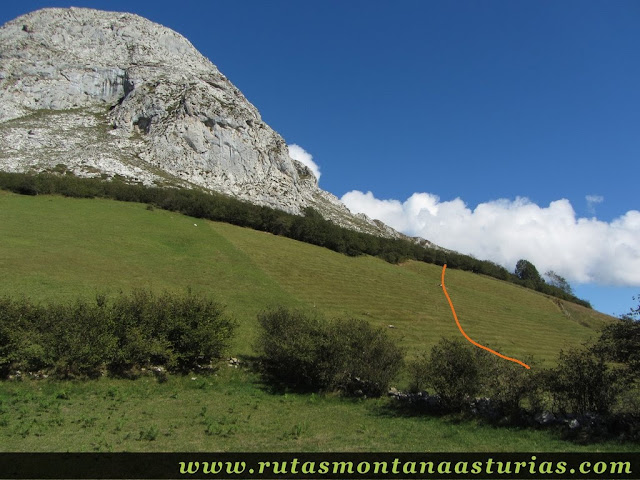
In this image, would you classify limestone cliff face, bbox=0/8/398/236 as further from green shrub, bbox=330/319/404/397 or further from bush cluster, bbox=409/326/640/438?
bush cluster, bbox=409/326/640/438

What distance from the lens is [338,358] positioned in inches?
840

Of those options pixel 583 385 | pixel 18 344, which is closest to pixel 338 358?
pixel 583 385

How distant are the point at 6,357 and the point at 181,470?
1561 cm

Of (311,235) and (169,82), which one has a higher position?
(169,82)

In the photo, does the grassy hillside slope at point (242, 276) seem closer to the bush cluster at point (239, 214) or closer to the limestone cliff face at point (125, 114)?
the bush cluster at point (239, 214)

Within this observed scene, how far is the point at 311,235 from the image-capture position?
76.1 metres

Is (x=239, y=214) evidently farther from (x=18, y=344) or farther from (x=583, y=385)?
(x=583, y=385)

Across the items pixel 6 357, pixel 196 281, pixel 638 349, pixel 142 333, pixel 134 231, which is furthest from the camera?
pixel 134 231

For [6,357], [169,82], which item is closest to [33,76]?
[169,82]

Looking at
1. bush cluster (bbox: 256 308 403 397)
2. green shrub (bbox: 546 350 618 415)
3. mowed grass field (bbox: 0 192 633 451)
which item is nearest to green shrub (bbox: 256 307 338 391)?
bush cluster (bbox: 256 308 403 397)

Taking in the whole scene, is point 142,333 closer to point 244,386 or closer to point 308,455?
point 244,386

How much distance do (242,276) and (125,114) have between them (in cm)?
11952

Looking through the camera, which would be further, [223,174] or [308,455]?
[223,174]

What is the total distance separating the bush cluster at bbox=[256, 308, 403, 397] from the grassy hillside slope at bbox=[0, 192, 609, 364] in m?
6.46
